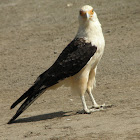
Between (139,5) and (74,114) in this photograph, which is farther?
(139,5)

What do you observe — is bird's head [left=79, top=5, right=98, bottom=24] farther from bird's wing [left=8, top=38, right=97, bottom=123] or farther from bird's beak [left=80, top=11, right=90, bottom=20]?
bird's wing [left=8, top=38, right=97, bottom=123]

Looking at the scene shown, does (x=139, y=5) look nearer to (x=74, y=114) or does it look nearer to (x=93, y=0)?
(x=93, y=0)

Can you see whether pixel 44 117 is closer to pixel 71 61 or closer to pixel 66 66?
pixel 66 66

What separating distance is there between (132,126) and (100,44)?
196 cm

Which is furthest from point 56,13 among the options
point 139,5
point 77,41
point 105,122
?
point 105,122

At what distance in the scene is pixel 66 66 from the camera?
9031 millimetres

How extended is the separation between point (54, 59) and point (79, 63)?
5105 millimetres

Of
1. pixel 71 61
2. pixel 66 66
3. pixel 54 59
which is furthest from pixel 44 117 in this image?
pixel 54 59

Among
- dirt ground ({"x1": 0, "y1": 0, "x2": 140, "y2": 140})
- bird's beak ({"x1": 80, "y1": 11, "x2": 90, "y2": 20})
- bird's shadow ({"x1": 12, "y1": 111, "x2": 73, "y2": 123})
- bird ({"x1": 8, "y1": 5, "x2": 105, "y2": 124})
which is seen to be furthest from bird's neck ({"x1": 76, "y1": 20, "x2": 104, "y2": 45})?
bird's shadow ({"x1": 12, "y1": 111, "x2": 73, "y2": 123})

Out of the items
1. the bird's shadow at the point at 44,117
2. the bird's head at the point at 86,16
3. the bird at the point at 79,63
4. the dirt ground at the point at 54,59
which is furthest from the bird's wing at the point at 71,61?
the dirt ground at the point at 54,59

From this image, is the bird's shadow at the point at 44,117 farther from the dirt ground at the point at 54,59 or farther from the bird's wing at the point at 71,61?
the bird's wing at the point at 71,61

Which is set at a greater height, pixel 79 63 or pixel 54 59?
pixel 79 63

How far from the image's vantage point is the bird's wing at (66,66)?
8930mm

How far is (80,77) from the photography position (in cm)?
909
